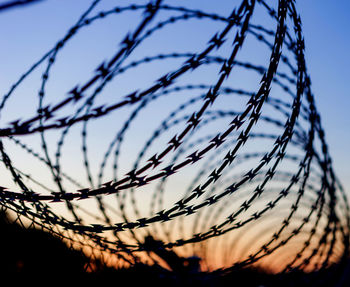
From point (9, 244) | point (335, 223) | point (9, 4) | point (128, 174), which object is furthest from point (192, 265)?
point (9, 4)

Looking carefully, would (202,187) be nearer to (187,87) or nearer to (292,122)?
(292,122)

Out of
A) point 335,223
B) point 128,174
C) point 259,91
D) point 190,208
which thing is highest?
point 259,91

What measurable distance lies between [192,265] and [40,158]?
121 inches

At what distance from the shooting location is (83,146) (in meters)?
2.79

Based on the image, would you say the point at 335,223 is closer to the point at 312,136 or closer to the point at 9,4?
the point at 312,136

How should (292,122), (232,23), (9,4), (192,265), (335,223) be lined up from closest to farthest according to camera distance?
(9,4) < (232,23) < (292,122) < (335,223) < (192,265)

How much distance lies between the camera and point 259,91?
7.09ft

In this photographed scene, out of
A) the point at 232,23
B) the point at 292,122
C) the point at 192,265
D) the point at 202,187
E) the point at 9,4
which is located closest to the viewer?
the point at 9,4

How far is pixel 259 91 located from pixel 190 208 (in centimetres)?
98

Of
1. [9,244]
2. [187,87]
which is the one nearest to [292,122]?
[187,87]

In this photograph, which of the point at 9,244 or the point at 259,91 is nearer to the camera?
the point at 259,91

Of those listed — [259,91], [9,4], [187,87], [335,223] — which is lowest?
[335,223]

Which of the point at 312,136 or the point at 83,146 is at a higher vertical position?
the point at 83,146

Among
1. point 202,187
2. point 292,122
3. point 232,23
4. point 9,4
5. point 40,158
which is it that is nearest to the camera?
point 9,4
